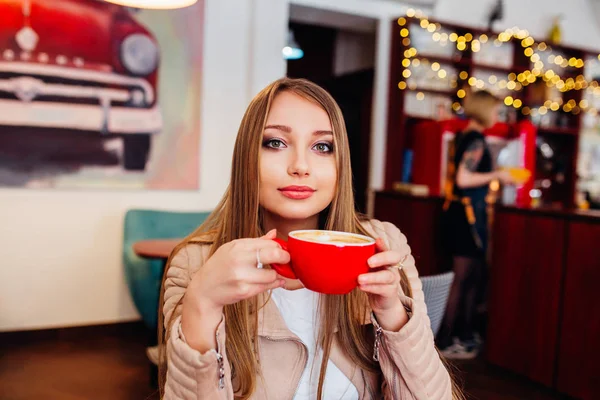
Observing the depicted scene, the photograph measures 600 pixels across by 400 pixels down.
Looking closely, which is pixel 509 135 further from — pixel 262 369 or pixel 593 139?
pixel 262 369

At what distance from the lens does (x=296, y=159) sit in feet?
3.13

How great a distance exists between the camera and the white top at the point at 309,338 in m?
0.99

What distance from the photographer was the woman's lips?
0.95 metres

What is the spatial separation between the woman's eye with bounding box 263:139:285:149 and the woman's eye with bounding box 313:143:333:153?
0.23 ft

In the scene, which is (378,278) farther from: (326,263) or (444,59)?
(444,59)

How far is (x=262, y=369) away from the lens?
98cm

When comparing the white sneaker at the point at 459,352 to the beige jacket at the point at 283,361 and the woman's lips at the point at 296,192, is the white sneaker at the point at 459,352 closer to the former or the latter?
the beige jacket at the point at 283,361

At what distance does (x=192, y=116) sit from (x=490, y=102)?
2074 mm

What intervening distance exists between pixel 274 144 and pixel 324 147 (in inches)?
4.0

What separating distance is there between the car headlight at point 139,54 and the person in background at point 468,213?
2.20 metres

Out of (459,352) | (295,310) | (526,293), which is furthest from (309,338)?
(459,352)

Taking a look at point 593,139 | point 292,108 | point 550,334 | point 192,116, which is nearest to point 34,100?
point 192,116

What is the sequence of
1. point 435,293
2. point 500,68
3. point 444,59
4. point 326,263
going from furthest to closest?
point 500,68 < point 444,59 < point 435,293 < point 326,263

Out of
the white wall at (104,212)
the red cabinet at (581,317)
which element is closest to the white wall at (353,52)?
the white wall at (104,212)
